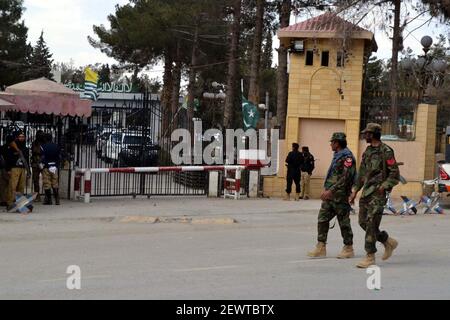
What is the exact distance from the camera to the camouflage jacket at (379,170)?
9.38m

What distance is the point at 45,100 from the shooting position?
1697 cm

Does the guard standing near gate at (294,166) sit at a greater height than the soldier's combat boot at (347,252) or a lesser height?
greater

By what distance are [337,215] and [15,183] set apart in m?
8.72

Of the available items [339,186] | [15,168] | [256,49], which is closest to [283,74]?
[256,49]

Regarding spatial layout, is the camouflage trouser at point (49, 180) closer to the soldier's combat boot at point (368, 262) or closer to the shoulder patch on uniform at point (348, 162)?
the shoulder patch on uniform at point (348, 162)

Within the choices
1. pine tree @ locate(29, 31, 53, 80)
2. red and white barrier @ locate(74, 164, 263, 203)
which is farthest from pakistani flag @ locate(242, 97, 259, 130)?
pine tree @ locate(29, 31, 53, 80)

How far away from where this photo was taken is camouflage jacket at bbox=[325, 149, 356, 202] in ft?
32.7

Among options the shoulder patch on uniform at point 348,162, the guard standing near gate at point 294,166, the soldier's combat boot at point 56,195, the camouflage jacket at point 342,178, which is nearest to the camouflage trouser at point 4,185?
the soldier's combat boot at point 56,195

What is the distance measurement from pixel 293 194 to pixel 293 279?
1225 cm

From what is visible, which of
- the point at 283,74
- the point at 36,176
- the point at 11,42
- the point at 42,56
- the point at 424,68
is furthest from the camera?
the point at 42,56

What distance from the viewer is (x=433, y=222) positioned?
53.3ft

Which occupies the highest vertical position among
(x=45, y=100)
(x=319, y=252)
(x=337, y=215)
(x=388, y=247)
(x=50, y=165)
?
(x=45, y=100)

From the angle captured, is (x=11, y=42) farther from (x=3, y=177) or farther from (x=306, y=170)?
(x=3, y=177)
